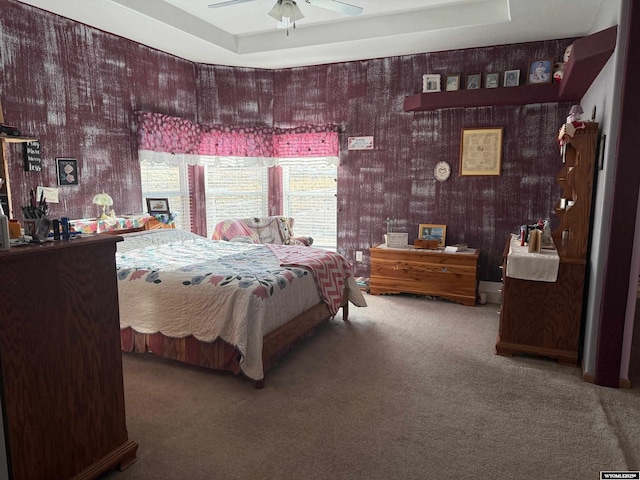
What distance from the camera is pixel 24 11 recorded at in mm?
3639

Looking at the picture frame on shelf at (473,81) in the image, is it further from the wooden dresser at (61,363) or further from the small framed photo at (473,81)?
the wooden dresser at (61,363)

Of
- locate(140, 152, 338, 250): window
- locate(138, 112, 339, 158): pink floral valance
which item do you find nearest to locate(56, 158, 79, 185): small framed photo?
locate(138, 112, 339, 158): pink floral valance

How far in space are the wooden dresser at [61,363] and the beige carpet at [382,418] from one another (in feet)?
0.88

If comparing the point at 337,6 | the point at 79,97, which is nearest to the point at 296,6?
the point at 337,6

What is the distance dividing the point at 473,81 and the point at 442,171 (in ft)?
3.31

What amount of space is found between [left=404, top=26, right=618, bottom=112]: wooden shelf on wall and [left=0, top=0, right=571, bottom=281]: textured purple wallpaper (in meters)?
0.17

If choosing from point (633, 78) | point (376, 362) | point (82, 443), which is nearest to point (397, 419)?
point (376, 362)

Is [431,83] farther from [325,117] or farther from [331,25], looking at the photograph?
[325,117]

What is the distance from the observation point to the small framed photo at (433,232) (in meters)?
5.12

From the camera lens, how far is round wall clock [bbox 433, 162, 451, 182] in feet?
16.7

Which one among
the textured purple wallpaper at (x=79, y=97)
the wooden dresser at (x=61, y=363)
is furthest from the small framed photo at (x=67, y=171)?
the wooden dresser at (x=61, y=363)

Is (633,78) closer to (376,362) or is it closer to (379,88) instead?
(376,362)

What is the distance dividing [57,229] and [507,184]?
4399 millimetres

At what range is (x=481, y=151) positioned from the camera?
193 inches
